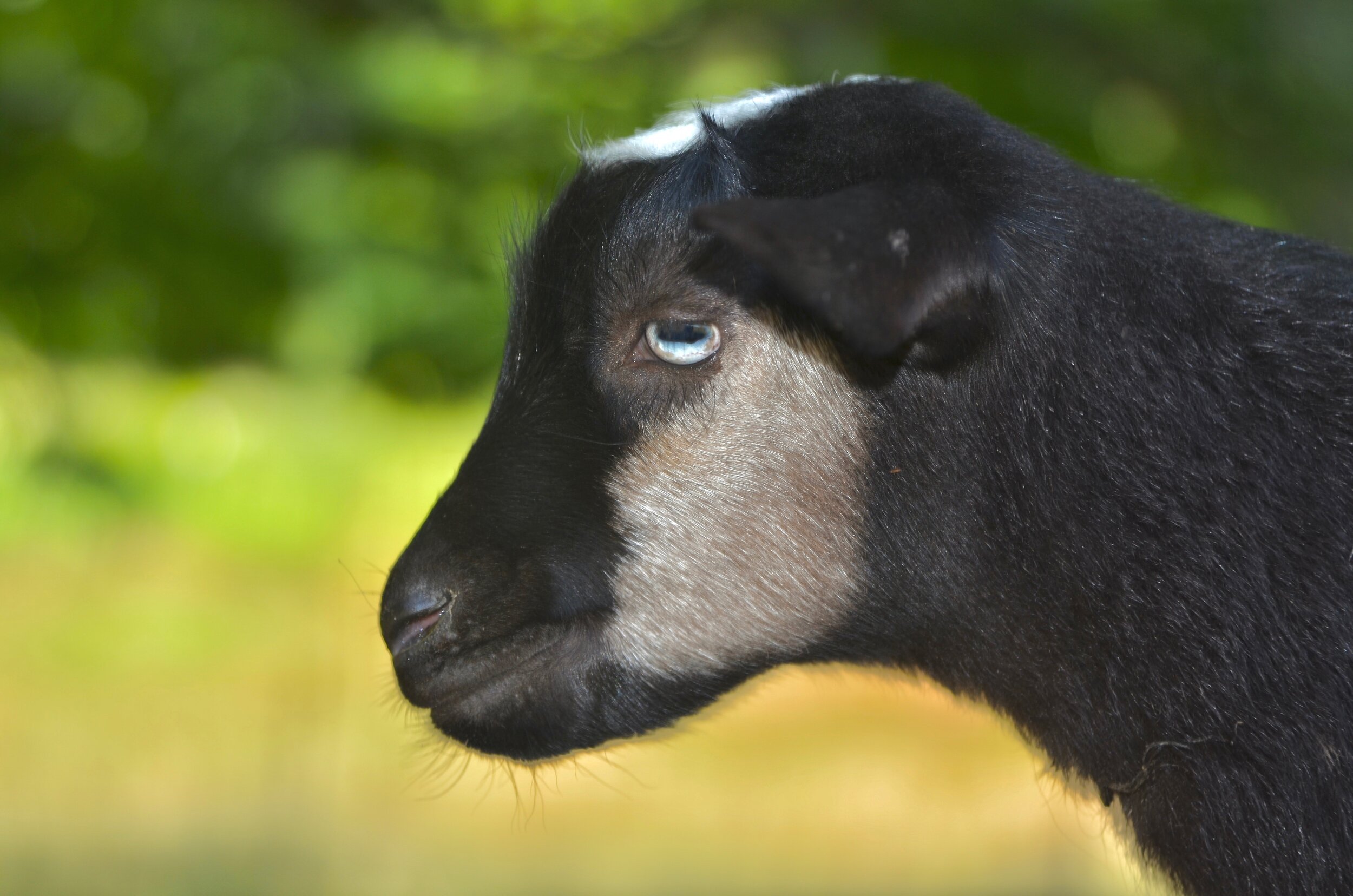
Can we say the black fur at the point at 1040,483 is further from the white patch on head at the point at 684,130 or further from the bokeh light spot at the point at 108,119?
the bokeh light spot at the point at 108,119

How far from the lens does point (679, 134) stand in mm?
2824

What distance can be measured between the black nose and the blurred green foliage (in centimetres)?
452

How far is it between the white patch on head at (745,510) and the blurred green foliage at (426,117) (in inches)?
179

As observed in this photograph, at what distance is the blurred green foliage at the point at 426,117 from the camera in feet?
24.3

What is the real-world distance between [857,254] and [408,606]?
3.95 feet

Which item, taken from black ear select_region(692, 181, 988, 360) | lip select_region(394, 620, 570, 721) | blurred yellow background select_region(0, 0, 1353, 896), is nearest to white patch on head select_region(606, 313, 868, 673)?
lip select_region(394, 620, 570, 721)

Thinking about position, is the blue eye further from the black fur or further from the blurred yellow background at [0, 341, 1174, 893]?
the blurred yellow background at [0, 341, 1174, 893]

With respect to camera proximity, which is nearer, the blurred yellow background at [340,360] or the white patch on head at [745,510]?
the white patch on head at [745,510]

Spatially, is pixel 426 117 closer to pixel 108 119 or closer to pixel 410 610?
pixel 108 119

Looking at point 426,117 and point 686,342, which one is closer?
point 686,342

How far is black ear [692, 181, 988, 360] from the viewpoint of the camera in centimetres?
209

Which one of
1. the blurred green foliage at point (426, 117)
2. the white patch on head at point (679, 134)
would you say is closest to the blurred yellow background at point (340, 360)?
the blurred green foliage at point (426, 117)

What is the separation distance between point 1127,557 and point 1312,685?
1.28 feet

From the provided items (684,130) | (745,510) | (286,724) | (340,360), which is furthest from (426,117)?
(745,510)
